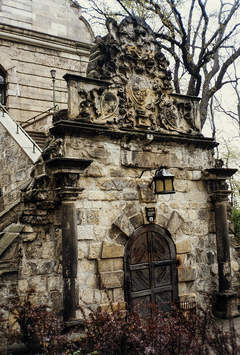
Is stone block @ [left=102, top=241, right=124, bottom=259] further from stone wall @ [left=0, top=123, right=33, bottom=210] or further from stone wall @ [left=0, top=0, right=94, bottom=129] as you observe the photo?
stone wall @ [left=0, top=0, right=94, bottom=129]

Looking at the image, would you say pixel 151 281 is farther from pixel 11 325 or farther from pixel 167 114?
pixel 167 114

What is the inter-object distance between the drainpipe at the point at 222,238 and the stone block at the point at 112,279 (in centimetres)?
228

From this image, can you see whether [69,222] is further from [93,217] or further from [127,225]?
[127,225]

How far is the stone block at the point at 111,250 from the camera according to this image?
6301mm

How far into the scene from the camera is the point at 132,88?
7.10 meters

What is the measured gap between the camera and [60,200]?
19.7 feet

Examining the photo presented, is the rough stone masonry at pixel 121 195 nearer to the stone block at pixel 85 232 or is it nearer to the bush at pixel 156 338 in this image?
the stone block at pixel 85 232

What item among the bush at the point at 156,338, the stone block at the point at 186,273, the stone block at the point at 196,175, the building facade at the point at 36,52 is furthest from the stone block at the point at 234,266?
the building facade at the point at 36,52

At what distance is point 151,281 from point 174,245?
834 millimetres

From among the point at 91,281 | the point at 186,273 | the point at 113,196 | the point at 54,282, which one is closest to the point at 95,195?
the point at 113,196

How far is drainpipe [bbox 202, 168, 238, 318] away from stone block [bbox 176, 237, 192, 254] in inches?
28.9

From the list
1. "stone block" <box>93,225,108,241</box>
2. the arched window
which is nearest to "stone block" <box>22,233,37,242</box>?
"stone block" <box>93,225,108,241</box>

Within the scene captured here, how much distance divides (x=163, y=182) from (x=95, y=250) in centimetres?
162

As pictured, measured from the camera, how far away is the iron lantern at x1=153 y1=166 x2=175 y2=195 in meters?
6.48
